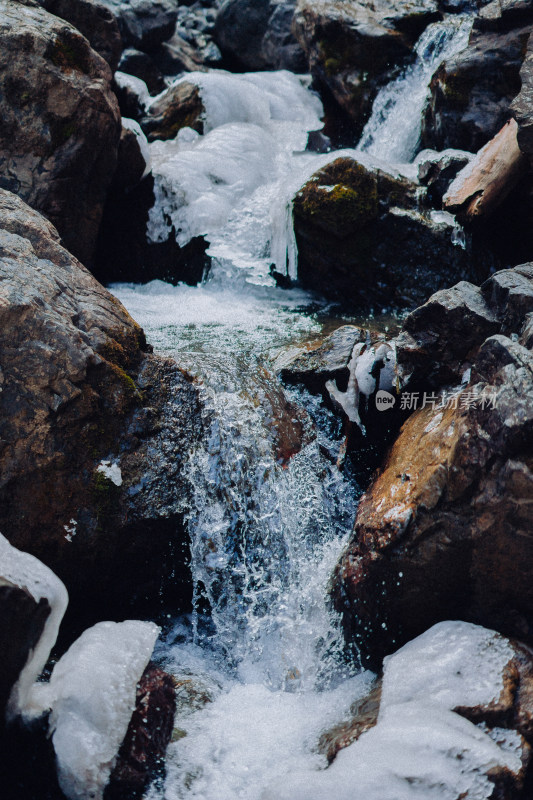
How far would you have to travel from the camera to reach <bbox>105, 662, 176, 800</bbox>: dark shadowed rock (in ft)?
8.80

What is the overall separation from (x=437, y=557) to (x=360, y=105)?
7.59 m

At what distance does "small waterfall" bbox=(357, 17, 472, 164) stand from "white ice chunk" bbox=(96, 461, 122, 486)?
606cm

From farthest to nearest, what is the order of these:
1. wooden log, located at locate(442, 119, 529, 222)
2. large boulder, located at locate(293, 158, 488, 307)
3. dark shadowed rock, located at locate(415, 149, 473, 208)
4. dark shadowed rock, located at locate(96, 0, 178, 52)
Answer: dark shadowed rock, located at locate(96, 0, 178, 52), dark shadowed rock, located at locate(415, 149, 473, 208), large boulder, located at locate(293, 158, 488, 307), wooden log, located at locate(442, 119, 529, 222)

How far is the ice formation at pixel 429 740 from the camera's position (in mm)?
2490

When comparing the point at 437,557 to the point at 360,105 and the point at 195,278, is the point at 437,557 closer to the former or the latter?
the point at 195,278

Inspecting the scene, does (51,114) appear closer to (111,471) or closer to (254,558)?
(111,471)

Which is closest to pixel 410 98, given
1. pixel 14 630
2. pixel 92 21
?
pixel 92 21

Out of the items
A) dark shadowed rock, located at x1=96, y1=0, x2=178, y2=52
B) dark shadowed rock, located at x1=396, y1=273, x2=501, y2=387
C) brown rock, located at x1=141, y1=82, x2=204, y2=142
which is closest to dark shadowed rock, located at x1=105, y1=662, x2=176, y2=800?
dark shadowed rock, located at x1=396, y1=273, x2=501, y2=387

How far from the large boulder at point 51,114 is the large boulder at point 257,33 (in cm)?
764

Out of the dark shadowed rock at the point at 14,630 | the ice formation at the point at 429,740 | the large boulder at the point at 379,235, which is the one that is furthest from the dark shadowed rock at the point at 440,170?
the dark shadowed rock at the point at 14,630

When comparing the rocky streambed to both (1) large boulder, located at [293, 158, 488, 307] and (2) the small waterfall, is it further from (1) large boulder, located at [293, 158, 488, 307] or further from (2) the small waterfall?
(2) the small waterfall

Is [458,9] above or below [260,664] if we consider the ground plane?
above

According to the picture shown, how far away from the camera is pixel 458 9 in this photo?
8.80 meters

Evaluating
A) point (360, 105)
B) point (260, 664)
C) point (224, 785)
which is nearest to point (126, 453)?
point (260, 664)
